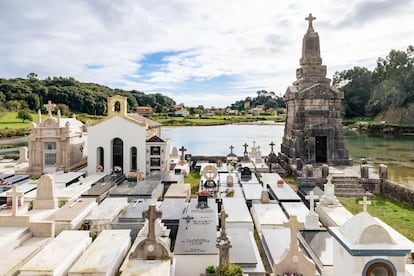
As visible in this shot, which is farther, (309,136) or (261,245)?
(309,136)

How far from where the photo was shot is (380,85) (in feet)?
174

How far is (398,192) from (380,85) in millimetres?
48817

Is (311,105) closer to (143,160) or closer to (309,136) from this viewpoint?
(309,136)

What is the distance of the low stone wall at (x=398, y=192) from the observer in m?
10.6

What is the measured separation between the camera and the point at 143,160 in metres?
15.4

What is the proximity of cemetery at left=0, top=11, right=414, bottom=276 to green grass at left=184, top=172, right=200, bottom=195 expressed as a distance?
0.45 meters

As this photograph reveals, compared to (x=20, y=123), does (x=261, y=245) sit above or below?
below

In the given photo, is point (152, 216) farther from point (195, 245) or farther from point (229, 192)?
point (229, 192)

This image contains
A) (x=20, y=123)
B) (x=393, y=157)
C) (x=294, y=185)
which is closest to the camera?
(x=294, y=185)

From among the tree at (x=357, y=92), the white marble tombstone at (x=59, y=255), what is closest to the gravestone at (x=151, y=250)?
the white marble tombstone at (x=59, y=255)

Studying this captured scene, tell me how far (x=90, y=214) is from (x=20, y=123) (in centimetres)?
4683

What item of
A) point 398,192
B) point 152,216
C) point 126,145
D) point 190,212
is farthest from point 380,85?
point 152,216

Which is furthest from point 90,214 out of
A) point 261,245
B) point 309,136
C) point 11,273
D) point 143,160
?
point 309,136

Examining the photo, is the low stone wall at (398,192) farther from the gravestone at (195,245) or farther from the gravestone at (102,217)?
the gravestone at (102,217)
